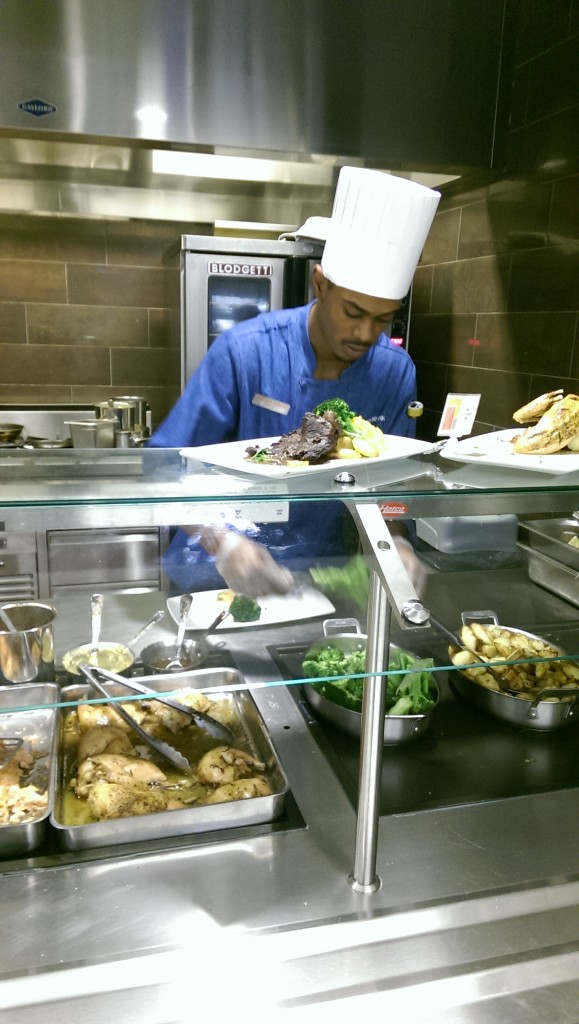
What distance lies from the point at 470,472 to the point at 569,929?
649 mm

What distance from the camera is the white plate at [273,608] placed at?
932 mm

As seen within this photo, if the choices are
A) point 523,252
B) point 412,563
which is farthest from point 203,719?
point 523,252

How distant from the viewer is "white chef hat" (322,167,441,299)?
5.71 ft

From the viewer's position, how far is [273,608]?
3.10ft

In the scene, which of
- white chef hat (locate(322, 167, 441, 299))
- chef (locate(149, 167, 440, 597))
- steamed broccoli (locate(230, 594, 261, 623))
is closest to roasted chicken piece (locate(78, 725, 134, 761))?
steamed broccoli (locate(230, 594, 261, 623))

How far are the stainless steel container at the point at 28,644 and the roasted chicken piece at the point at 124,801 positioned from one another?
0.71ft

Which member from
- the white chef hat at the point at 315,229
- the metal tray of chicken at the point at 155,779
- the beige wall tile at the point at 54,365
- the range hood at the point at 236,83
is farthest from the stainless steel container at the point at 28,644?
the beige wall tile at the point at 54,365

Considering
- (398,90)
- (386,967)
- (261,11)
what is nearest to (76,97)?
(261,11)

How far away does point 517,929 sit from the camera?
3.07ft

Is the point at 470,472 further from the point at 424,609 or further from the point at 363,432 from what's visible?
the point at 424,609

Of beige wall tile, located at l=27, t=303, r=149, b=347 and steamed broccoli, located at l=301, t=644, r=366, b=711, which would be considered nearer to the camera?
steamed broccoli, located at l=301, t=644, r=366, b=711

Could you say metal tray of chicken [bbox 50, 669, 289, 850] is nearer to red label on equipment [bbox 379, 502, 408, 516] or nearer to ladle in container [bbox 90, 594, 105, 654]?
ladle in container [bbox 90, 594, 105, 654]

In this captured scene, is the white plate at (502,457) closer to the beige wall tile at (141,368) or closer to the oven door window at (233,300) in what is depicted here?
the oven door window at (233,300)

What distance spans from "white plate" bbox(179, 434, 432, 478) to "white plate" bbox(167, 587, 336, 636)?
18 centimetres
